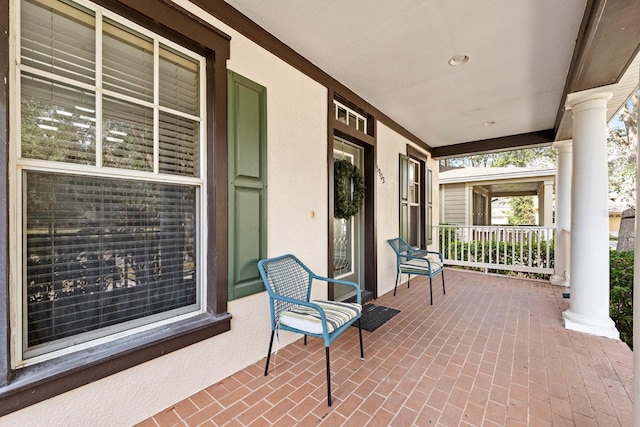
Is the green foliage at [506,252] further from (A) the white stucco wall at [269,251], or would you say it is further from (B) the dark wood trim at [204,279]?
(B) the dark wood trim at [204,279]

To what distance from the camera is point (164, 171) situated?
1.77 m

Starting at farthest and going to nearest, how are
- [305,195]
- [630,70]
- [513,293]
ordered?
[513,293], [305,195], [630,70]

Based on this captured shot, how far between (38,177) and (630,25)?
138 inches

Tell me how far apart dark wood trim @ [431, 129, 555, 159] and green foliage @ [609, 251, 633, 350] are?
7.57 ft

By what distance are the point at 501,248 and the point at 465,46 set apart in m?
4.53

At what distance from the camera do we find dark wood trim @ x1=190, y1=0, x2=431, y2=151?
192cm

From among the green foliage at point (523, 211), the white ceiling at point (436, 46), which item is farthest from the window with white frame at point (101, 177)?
the green foliage at point (523, 211)

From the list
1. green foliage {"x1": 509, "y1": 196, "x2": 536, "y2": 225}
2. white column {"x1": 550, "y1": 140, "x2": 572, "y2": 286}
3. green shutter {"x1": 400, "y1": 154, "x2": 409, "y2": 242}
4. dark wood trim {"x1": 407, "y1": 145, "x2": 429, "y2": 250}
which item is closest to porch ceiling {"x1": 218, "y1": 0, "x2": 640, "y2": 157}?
white column {"x1": 550, "y1": 140, "x2": 572, "y2": 286}

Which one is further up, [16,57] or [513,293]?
[16,57]

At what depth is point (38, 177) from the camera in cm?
133

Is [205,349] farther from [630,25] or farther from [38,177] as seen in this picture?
[630,25]

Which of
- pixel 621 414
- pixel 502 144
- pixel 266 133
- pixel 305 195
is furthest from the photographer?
pixel 502 144

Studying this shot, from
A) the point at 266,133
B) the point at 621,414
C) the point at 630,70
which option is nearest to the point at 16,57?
the point at 266,133

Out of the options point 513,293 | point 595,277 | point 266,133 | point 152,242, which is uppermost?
point 266,133
